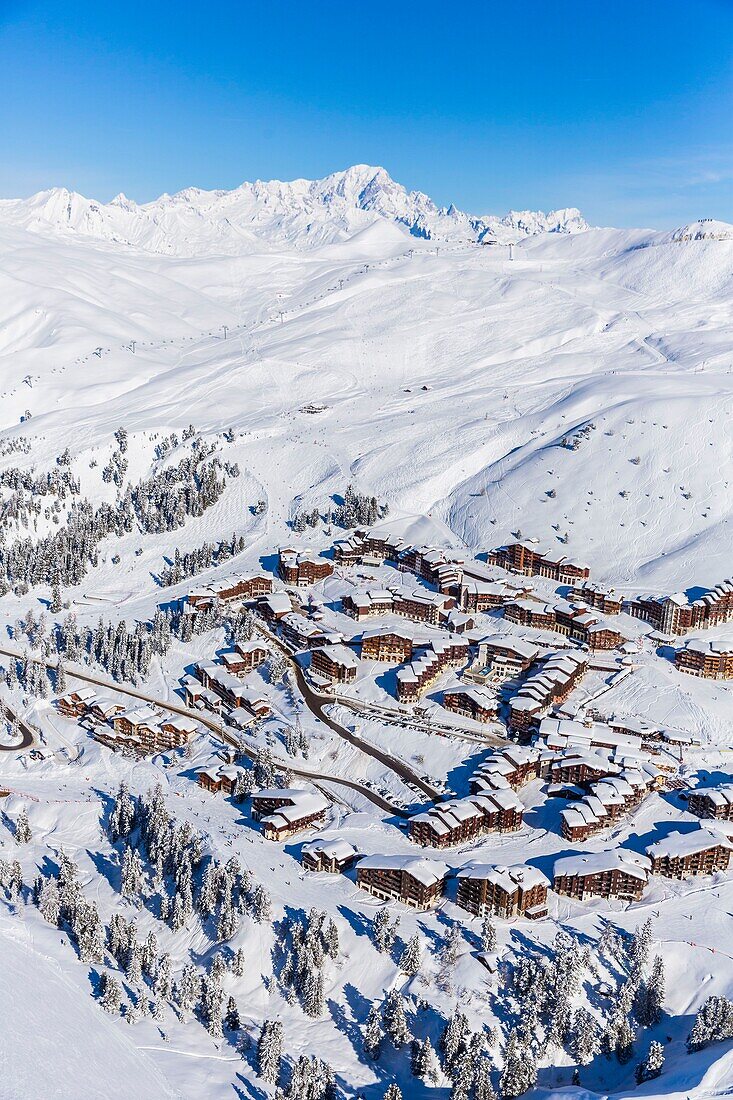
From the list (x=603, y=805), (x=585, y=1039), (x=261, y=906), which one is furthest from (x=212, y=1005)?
(x=603, y=805)

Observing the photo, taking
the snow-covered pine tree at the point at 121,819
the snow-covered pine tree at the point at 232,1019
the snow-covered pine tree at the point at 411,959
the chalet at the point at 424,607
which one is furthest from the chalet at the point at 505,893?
the chalet at the point at 424,607

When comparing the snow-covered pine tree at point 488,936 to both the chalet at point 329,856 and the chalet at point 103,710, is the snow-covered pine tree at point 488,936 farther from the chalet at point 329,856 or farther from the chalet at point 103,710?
the chalet at point 103,710

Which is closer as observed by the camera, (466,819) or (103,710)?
(466,819)

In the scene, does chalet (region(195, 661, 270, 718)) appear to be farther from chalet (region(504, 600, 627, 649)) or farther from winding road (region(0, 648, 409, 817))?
chalet (region(504, 600, 627, 649))

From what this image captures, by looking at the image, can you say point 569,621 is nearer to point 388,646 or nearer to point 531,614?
point 531,614

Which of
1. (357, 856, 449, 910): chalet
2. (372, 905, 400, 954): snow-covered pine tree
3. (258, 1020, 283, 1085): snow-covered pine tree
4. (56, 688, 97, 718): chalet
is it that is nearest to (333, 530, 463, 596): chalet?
(56, 688, 97, 718): chalet

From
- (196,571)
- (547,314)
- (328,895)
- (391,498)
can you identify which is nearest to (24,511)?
(196,571)
